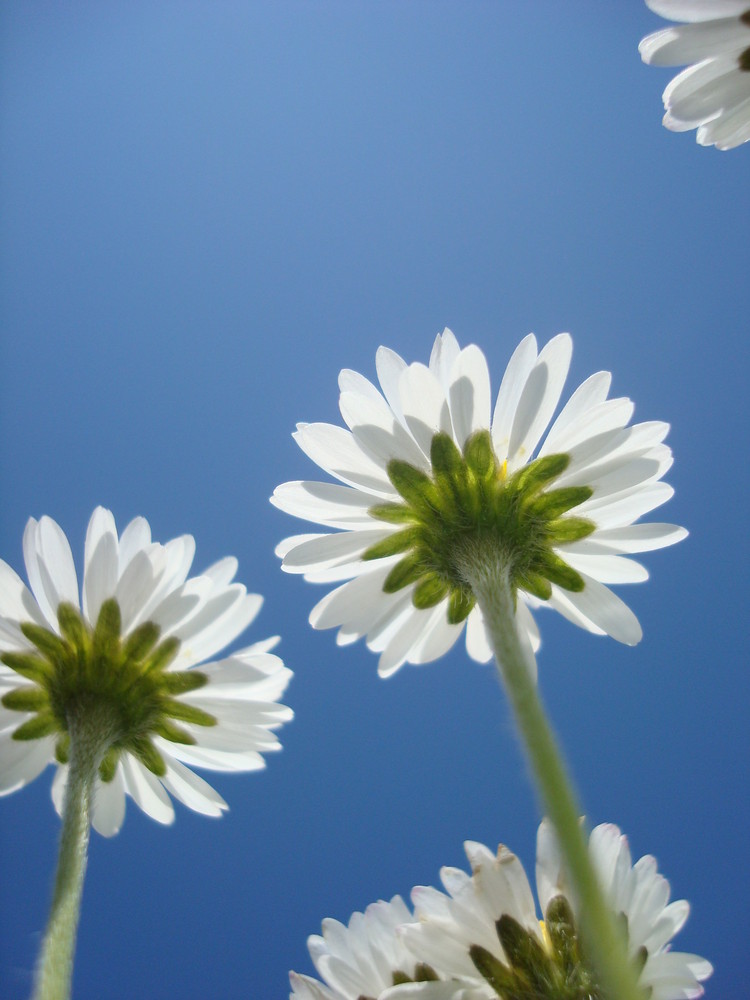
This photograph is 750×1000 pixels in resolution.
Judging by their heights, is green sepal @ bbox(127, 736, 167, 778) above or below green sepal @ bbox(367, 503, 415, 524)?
below

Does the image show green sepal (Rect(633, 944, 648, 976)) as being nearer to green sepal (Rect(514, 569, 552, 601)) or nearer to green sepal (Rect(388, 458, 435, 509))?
green sepal (Rect(514, 569, 552, 601))

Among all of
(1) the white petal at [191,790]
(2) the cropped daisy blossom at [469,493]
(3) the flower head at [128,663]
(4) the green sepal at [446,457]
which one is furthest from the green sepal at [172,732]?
(4) the green sepal at [446,457]

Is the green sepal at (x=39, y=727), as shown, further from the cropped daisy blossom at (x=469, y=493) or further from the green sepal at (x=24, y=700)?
the cropped daisy blossom at (x=469, y=493)

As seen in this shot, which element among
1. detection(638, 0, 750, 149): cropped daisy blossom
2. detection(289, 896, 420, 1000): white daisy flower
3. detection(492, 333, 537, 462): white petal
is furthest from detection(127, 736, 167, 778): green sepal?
detection(638, 0, 750, 149): cropped daisy blossom

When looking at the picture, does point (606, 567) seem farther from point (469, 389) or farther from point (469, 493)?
A: point (469, 389)

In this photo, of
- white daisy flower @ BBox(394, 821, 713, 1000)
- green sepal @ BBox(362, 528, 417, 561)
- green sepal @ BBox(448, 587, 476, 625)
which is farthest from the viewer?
green sepal @ BBox(448, 587, 476, 625)

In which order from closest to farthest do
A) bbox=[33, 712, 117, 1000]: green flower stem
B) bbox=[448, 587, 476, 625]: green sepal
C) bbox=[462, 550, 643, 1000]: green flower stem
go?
bbox=[462, 550, 643, 1000]: green flower stem
bbox=[33, 712, 117, 1000]: green flower stem
bbox=[448, 587, 476, 625]: green sepal
